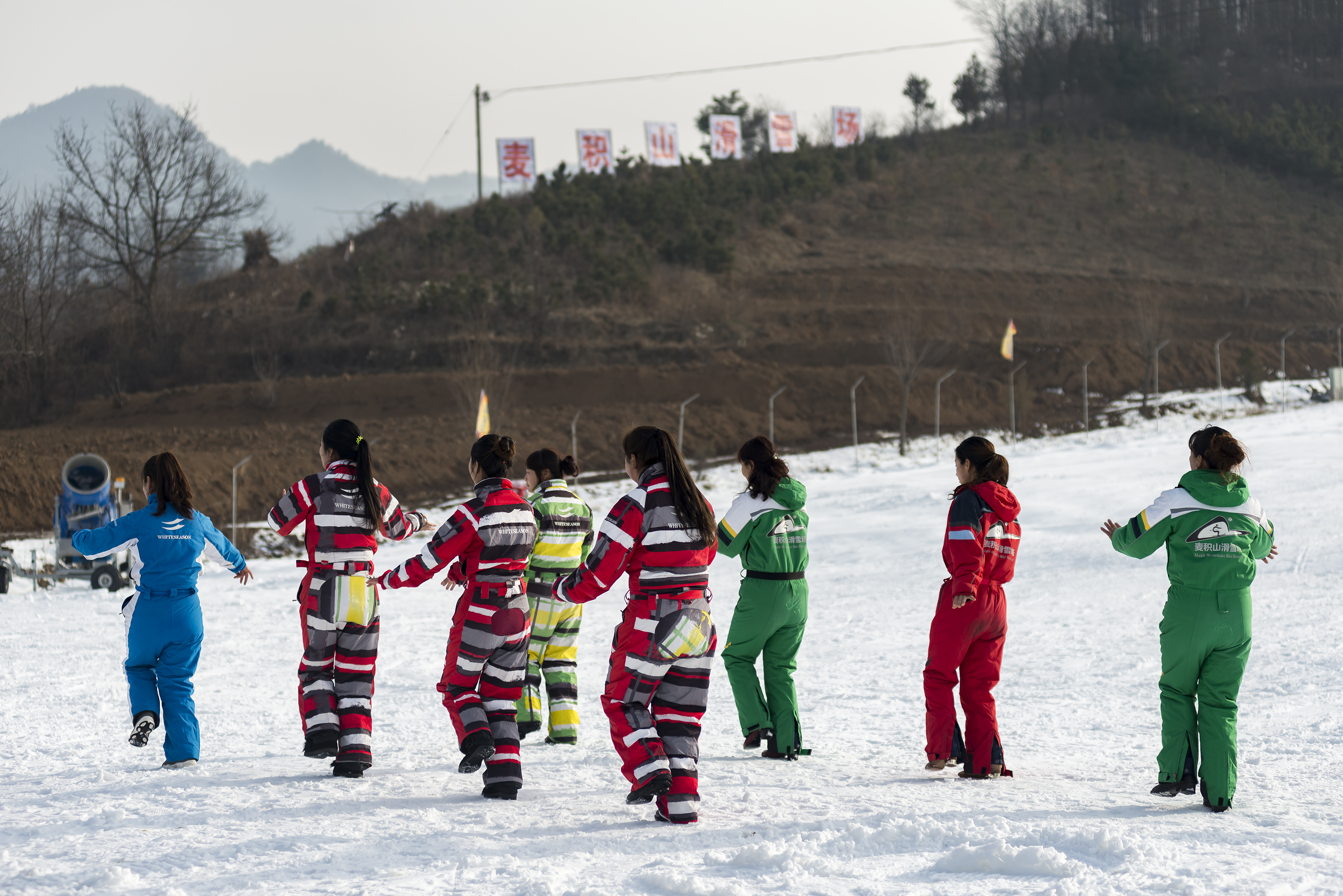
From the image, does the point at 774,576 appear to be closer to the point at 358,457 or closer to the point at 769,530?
the point at 769,530

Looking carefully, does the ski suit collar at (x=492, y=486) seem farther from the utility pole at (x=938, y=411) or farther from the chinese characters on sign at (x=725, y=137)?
the chinese characters on sign at (x=725, y=137)

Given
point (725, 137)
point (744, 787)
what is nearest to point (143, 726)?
point (744, 787)

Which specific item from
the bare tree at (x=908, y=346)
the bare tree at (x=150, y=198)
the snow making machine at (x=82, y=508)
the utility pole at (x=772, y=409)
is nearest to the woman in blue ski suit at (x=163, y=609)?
the snow making machine at (x=82, y=508)

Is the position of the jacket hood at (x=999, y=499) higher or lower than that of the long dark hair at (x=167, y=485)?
lower

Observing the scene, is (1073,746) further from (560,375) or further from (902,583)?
(560,375)

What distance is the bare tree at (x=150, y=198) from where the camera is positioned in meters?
46.3

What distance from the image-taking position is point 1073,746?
261 inches

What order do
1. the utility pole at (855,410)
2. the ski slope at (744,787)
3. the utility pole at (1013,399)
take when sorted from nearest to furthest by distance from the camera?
the ski slope at (744,787) < the utility pole at (855,410) < the utility pole at (1013,399)

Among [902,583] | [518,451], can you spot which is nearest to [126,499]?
[518,451]

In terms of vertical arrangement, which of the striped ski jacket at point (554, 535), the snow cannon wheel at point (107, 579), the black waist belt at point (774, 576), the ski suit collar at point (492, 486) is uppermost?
the ski suit collar at point (492, 486)

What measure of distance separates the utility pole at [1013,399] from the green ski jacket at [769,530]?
28388 mm

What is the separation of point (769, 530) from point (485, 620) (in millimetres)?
1595

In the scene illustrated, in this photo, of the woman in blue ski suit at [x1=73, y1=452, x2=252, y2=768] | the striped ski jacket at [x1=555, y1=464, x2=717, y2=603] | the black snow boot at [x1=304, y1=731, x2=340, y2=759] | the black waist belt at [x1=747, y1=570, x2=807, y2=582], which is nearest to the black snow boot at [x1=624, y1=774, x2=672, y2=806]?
the striped ski jacket at [x1=555, y1=464, x2=717, y2=603]

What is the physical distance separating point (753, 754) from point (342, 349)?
1508 inches
